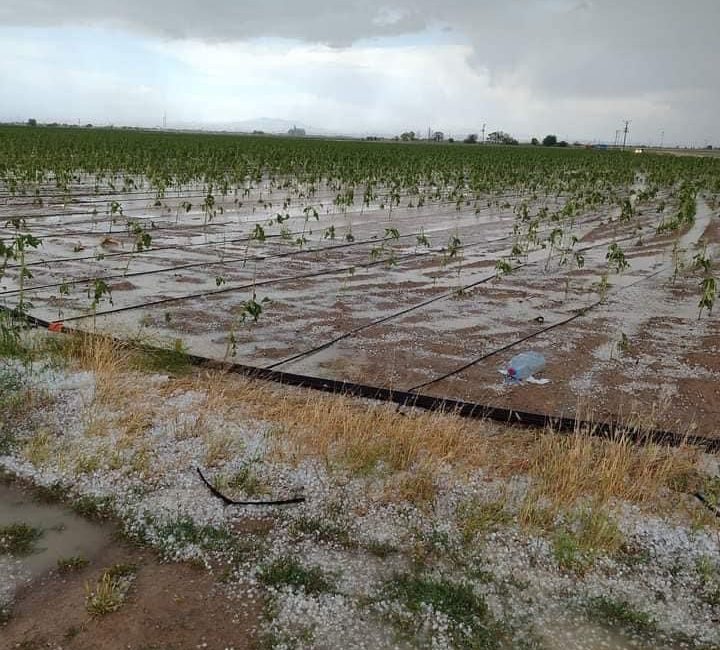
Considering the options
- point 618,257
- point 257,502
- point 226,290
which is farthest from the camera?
point 618,257

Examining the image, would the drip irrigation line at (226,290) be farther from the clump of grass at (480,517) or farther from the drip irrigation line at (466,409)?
the clump of grass at (480,517)

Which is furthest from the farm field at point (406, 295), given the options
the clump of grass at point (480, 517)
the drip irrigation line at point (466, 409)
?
the clump of grass at point (480, 517)

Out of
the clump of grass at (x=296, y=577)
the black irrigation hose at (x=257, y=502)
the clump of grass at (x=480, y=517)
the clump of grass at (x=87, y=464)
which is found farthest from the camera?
the clump of grass at (x=87, y=464)

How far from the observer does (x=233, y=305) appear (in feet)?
21.9

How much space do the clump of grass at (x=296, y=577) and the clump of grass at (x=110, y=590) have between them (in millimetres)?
559

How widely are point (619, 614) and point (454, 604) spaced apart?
2.23 ft

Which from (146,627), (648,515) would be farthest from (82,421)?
(648,515)

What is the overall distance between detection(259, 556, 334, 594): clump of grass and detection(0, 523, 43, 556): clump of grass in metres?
1.11

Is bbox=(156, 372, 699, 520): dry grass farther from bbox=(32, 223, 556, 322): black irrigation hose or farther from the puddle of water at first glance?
bbox=(32, 223, 556, 322): black irrigation hose

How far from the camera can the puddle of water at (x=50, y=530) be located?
113 inches

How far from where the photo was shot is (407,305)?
22.7ft

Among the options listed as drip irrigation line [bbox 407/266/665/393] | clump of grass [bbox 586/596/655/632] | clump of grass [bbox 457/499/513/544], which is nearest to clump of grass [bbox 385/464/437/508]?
clump of grass [bbox 457/499/513/544]

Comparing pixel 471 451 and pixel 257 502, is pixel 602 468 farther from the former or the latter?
pixel 257 502

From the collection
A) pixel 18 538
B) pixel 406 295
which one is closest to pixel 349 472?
pixel 18 538
